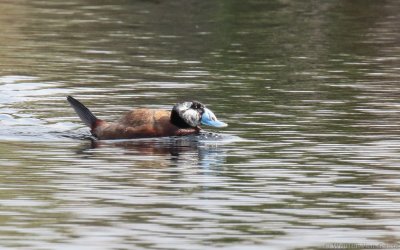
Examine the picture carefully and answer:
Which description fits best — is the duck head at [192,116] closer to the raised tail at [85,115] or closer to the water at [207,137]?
the water at [207,137]

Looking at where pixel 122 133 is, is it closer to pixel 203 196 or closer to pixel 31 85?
pixel 203 196

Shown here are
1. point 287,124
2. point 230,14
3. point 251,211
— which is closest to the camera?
point 251,211

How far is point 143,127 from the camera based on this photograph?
16.0 metres

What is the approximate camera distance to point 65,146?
15.6 metres

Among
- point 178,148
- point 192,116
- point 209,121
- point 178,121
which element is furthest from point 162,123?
point 178,148

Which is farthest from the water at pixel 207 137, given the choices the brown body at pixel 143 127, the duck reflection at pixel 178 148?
the brown body at pixel 143 127

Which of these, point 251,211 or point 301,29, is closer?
point 251,211

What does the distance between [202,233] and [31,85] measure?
10.5m

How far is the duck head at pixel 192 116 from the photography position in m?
16.1

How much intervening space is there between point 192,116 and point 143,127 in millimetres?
555

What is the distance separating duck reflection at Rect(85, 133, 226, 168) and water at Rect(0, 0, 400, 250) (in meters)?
0.03

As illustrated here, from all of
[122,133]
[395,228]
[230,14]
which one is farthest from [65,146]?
[230,14]

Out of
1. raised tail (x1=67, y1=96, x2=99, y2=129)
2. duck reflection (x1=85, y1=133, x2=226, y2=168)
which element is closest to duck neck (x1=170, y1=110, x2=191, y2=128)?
duck reflection (x1=85, y1=133, x2=226, y2=168)

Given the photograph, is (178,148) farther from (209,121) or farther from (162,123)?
(209,121)
